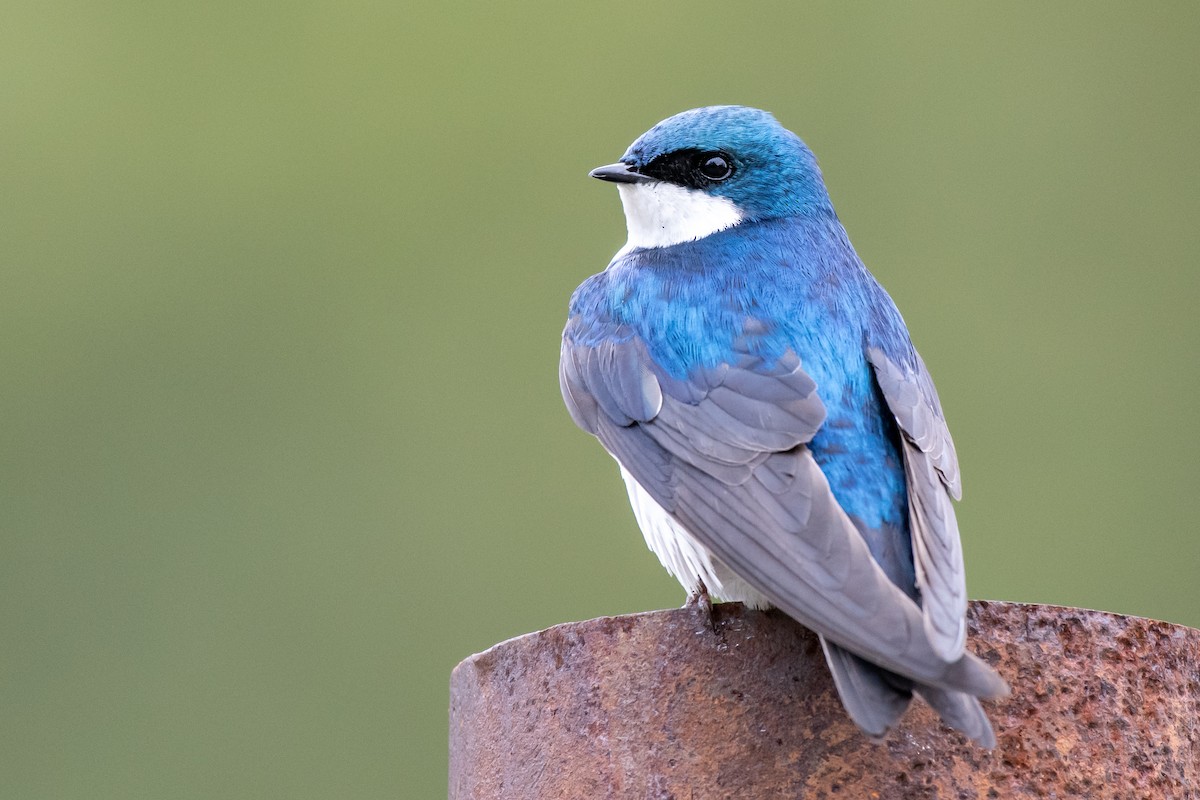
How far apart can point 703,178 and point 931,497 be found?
0.76 metres

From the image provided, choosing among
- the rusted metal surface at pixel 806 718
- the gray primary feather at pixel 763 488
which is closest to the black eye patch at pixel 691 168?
the gray primary feather at pixel 763 488

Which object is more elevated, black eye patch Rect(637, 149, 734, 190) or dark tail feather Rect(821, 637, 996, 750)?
black eye patch Rect(637, 149, 734, 190)

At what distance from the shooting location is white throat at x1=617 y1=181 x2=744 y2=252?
91.2 inches

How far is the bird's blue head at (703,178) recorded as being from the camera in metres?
2.33

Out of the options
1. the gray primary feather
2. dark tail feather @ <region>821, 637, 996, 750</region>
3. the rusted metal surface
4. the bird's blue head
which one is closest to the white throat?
the bird's blue head

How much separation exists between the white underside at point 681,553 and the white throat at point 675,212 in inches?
16.0

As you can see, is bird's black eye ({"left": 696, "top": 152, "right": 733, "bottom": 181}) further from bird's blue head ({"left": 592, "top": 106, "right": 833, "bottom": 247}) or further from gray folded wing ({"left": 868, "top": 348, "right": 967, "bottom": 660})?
gray folded wing ({"left": 868, "top": 348, "right": 967, "bottom": 660})

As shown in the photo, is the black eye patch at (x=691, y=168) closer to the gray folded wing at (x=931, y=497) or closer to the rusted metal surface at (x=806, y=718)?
the gray folded wing at (x=931, y=497)

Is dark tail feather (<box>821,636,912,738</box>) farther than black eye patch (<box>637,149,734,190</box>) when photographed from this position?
No

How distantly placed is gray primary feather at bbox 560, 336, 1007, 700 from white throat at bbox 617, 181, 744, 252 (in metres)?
0.22

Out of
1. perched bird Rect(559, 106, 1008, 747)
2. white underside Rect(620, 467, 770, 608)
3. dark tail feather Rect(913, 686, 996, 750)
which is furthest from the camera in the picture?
white underside Rect(620, 467, 770, 608)

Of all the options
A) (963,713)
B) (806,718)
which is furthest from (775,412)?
(963,713)

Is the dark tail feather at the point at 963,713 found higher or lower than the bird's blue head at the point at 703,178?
lower

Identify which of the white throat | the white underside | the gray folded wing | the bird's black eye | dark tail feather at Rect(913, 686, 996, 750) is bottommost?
the white underside
